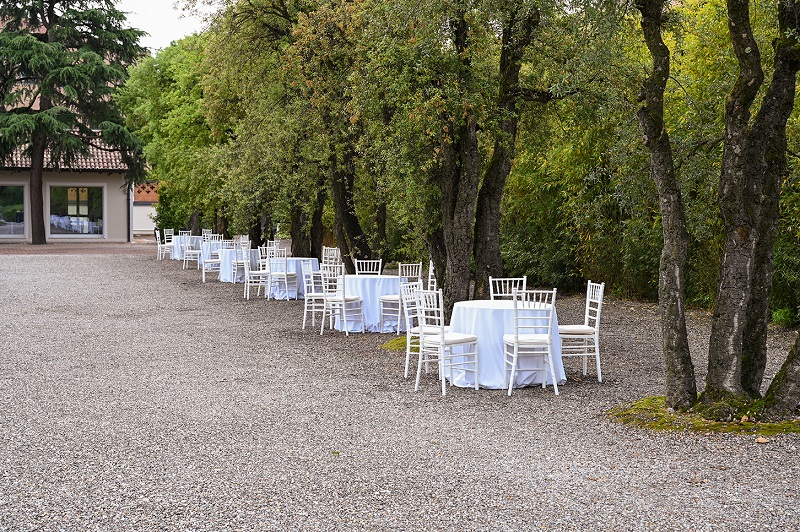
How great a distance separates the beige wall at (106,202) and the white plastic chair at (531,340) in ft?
111

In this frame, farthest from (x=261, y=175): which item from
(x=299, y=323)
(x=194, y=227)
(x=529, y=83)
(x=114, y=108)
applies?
(x=114, y=108)

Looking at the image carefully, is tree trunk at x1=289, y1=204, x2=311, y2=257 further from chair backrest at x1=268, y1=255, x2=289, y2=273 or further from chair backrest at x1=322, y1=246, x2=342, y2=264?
chair backrest at x1=268, y1=255, x2=289, y2=273

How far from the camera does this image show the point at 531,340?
836 cm

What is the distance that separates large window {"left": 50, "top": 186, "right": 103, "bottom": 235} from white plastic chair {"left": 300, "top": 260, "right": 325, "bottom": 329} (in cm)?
2603

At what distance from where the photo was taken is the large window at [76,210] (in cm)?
4009

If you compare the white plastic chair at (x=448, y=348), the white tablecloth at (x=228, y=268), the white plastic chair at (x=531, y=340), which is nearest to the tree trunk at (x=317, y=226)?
the white tablecloth at (x=228, y=268)

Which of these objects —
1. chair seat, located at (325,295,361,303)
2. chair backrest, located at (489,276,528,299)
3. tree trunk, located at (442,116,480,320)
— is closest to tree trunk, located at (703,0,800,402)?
chair backrest, located at (489,276,528,299)

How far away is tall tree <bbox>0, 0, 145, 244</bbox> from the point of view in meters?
35.8

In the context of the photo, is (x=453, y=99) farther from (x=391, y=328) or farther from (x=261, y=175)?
(x=261, y=175)

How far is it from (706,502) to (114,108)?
36.4 m

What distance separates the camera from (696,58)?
1324 cm

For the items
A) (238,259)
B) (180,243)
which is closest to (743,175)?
(238,259)

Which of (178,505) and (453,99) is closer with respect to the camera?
(178,505)

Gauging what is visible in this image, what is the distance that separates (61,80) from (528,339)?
3186cm
